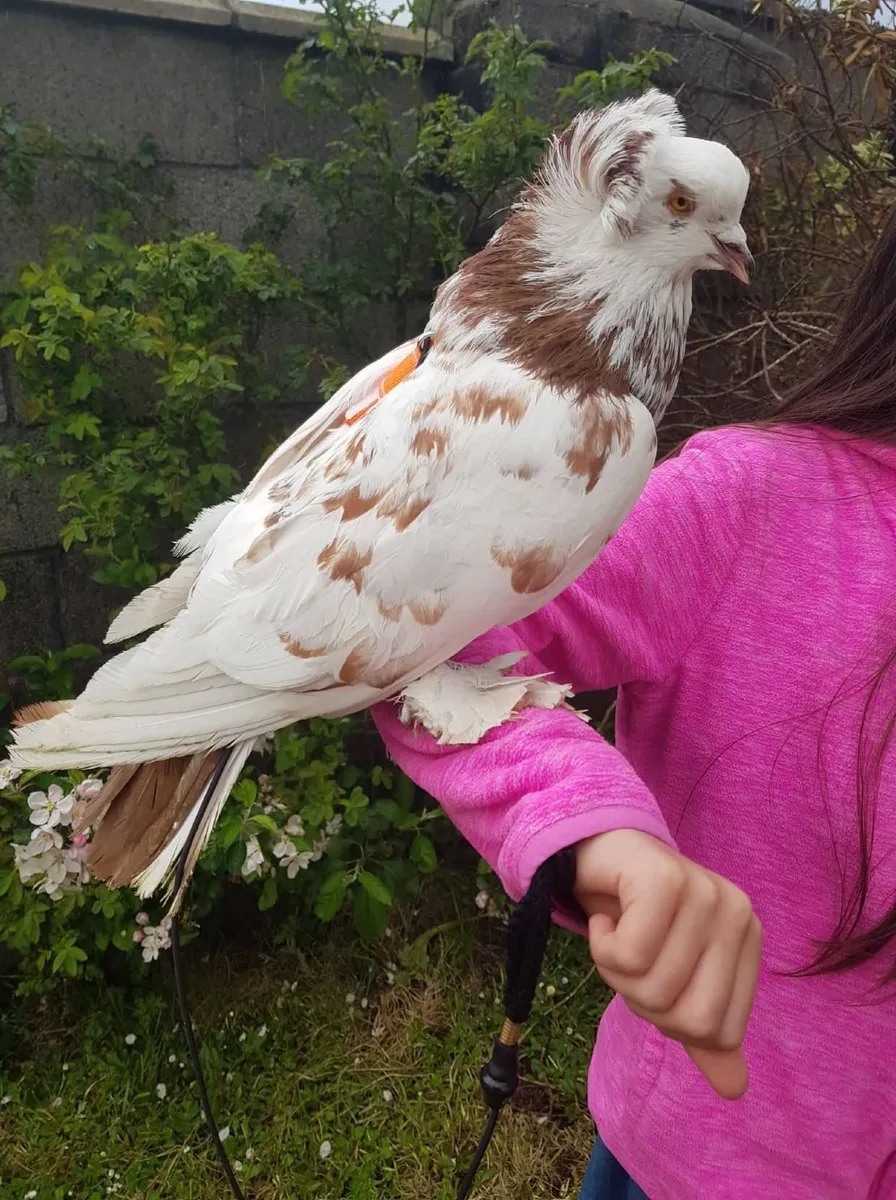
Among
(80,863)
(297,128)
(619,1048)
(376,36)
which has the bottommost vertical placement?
(80,863)

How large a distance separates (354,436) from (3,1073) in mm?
1564

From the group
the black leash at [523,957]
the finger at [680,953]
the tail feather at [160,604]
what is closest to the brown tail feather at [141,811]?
the tail feather at [160,604]

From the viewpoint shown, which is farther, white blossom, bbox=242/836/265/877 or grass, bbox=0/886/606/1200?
grass, bbox=0/886/606/1200

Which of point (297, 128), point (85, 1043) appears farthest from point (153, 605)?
point (297, 128)

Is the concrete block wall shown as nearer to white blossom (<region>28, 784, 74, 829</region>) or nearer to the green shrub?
the green shrub

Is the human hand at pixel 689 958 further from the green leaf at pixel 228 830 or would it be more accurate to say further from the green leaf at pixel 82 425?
the green leaf at pixel 82 425

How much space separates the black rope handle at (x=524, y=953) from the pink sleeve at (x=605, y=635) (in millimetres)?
43

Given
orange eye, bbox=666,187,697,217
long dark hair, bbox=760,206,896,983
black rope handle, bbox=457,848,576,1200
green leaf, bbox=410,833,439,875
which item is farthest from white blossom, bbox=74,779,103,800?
orange eye, bbox=666,187,697,217

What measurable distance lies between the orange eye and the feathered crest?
2cm

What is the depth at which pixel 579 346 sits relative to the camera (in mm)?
578

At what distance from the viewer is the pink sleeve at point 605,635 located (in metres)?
0.52

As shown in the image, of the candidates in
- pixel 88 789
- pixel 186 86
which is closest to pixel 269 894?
pixel 88 789

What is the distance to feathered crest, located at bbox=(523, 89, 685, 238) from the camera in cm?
56

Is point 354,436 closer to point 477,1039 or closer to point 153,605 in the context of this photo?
point 153,605
